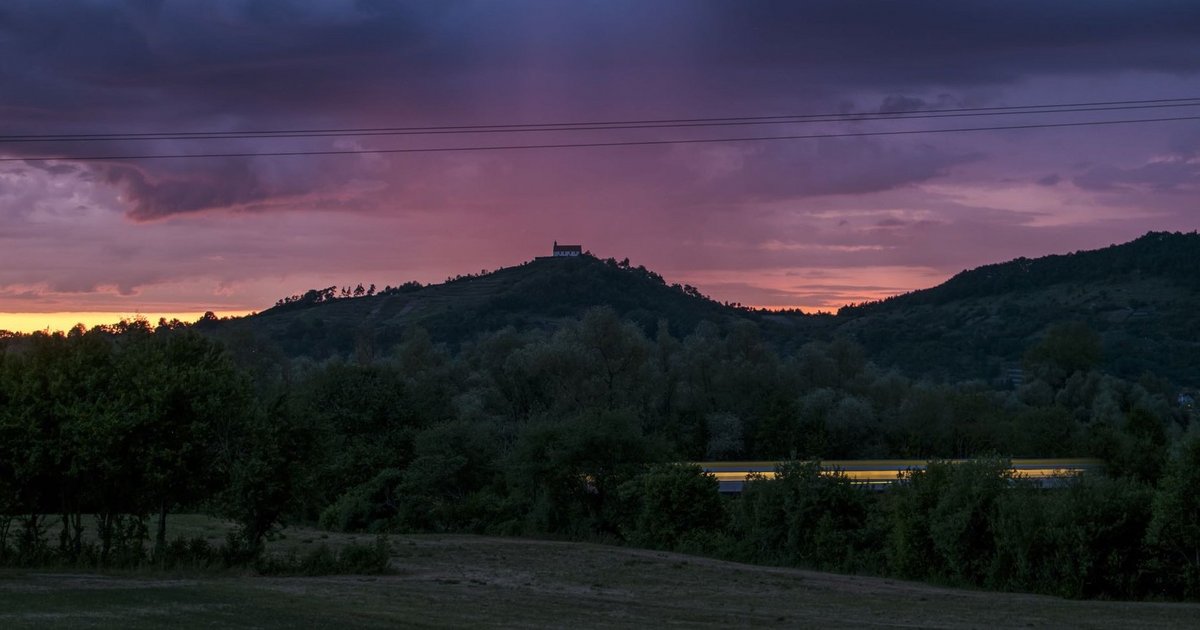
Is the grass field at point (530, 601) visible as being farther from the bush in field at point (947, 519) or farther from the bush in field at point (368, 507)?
the bush in field at point (368, 507)

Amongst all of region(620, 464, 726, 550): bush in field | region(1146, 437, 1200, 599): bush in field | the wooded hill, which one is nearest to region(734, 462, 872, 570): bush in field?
region(620, 464, 726, 550): bush in field

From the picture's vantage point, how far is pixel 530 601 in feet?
87.9

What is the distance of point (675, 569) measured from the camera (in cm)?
3991

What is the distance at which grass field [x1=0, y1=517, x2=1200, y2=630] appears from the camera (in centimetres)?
2120

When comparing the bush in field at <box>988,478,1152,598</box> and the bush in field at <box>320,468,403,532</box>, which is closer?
the bush in field at <box>988,478,1152,598</box>

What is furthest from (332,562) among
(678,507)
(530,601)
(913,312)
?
(913,312)

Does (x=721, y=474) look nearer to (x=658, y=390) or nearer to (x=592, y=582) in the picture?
(x=658, y=390)

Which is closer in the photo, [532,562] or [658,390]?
[532,562]

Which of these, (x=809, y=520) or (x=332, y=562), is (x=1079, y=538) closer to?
(x=809, y=520)

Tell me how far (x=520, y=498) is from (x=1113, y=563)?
2966 cm

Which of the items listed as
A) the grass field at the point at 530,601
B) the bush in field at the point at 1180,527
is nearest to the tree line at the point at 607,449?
the bush in field at the point at 1180,527

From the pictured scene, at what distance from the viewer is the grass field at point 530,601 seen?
21203mm

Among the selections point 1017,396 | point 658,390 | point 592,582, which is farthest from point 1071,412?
point 592,582

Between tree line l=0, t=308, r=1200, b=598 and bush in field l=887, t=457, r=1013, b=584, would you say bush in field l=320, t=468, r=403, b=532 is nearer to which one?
tree line l=0, t=308, r=1200, b=598
